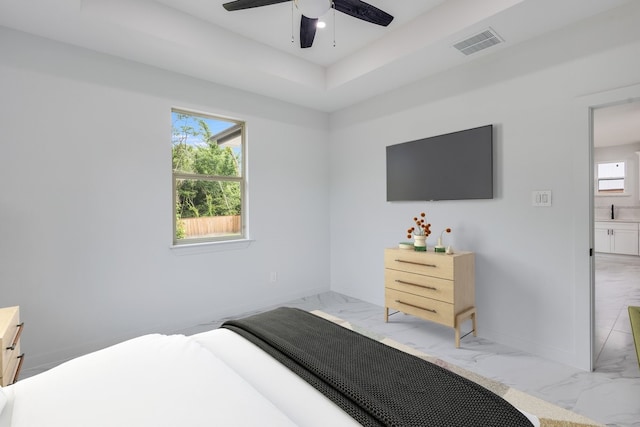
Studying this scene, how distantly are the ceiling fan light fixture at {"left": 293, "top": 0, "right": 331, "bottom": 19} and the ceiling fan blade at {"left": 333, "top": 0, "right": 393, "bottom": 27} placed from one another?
256 mm

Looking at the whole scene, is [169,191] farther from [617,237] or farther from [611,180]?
[611,180]

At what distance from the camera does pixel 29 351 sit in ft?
8.01

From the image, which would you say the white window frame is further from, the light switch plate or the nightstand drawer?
the nightstand drawer

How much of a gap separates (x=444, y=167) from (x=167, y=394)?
291 centimetres

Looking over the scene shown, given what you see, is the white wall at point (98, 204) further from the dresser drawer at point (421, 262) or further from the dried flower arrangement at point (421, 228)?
the dried flower arrangement at point (421, 228)

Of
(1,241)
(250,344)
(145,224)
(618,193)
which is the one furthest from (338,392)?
(618,193)

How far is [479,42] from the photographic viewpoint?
2.61 m

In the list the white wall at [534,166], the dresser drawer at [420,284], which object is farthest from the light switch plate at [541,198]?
the dresser drawer at [420,284]

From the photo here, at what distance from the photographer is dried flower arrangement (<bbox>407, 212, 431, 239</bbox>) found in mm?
3127

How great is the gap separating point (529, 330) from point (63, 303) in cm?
387

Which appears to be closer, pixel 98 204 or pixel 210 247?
pixel 98 204

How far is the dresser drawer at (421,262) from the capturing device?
274 cm

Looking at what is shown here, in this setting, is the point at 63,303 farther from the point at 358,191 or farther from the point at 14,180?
the point at 358,191

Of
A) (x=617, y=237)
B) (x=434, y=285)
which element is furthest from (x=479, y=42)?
(x=617, y=237)
